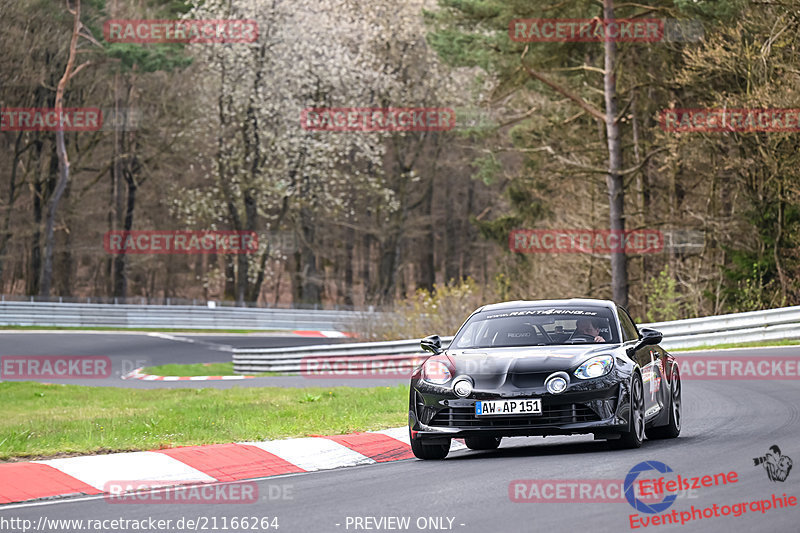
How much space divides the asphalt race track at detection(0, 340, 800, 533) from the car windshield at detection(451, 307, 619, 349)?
1.01m

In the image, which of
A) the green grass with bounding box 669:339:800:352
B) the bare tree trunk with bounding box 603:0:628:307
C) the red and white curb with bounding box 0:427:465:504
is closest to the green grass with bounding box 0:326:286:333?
the bare tree trunk with bounding box 603:0:628:307

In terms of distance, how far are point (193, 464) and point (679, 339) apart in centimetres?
1858

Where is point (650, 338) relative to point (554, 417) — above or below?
above

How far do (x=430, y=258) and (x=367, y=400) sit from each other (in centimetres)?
5555

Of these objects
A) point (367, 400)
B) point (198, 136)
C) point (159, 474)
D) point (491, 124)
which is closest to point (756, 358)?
point (367, 400)

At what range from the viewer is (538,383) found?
1019 centimetres

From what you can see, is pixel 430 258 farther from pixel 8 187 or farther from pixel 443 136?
pixel 8 187

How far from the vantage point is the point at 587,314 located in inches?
460

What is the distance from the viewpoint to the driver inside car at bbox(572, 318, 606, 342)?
37.3 ft

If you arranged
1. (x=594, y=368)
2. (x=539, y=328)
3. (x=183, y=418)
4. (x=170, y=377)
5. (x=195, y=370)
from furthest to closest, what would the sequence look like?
(x=195, y=370)
(x=170, y=377)
(x=183, y=418)
(x=539, y=328)
(x=594, y=368)

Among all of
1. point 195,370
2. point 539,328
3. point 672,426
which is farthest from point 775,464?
point 195,370

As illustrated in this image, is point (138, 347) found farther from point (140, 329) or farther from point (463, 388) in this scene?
point (463, 388)

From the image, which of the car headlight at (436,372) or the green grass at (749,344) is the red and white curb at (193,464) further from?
the green grass at (749,344)

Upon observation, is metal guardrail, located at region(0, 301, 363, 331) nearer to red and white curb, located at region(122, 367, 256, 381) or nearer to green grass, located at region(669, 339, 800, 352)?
red and white curb, located at region(122, 367, 256, 381)
